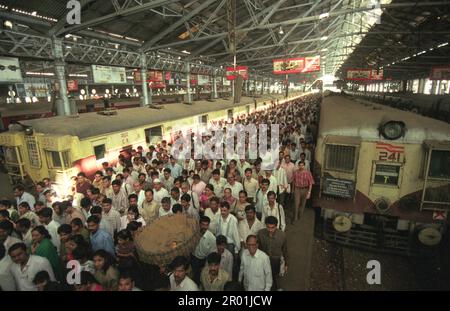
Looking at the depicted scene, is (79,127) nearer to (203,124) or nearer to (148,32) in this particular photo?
(203,124)

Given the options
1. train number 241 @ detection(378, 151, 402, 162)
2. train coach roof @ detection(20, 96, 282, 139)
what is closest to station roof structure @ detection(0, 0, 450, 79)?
train coach roof @ detection(20, 96, 282, 139)

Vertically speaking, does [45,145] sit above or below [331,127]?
below

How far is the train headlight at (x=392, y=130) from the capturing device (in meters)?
6.02

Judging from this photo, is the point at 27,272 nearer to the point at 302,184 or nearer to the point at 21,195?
the point at 21,195

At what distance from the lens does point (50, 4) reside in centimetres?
1127

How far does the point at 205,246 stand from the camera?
471 centimetres

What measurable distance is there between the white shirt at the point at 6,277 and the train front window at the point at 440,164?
8.28m

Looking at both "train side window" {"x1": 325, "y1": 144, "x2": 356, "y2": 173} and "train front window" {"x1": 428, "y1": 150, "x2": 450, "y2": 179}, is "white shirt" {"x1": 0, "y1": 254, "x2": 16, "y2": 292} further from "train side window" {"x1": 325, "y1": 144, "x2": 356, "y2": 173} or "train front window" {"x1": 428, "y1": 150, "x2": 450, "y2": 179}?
"train front window" {"x1": 428, "y1": 150, "x2": 450, "y2": 179}

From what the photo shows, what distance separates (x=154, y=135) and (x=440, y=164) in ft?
38.5

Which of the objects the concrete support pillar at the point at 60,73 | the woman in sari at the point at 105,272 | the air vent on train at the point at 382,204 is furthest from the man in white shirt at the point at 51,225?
the concrete support pillar at the point at 60,73

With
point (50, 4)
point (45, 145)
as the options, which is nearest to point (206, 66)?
point (50, 4)
